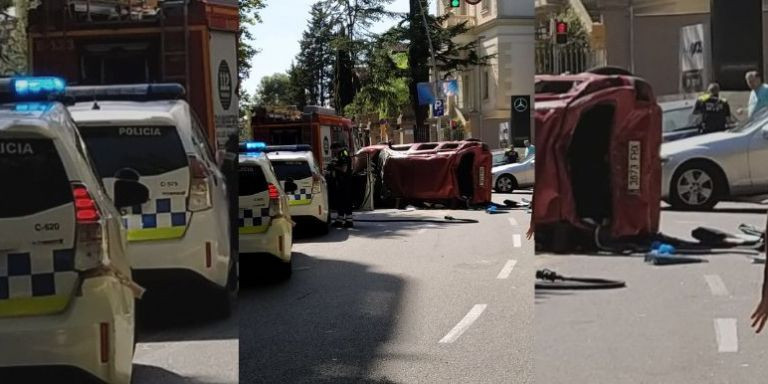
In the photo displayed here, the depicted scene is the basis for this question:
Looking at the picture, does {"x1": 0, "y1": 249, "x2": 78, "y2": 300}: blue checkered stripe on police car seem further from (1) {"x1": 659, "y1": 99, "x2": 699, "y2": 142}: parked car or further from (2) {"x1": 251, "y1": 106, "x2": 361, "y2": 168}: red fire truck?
(1) {"x1": 659, "y1": 99, "x2": 699, "y2": 142}: parked car

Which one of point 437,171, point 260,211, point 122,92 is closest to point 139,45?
point 122,92

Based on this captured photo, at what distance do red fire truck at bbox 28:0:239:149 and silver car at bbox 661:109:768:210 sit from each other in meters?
0.70

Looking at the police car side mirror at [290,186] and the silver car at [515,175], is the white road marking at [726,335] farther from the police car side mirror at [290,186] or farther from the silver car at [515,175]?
the police car side mirror at [290,186]

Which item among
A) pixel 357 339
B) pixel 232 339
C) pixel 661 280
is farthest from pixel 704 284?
pixel 232 339

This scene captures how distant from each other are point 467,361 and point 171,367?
0.51m

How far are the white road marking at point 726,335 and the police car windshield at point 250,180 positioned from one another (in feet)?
2.57

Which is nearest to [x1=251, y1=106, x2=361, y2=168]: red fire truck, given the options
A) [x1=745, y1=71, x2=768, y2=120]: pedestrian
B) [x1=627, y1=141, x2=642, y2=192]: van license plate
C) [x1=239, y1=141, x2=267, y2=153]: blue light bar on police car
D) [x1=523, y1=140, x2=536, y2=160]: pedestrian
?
[x1=239, y1=141, x2=267, y2=153]: blue light bar on police car

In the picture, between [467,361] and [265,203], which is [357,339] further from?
[265,203]

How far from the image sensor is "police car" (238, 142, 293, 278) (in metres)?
1.42

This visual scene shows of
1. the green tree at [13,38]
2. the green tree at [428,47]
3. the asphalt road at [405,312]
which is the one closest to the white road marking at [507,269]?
the asphalt road at [405,312]

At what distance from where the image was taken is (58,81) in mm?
1202

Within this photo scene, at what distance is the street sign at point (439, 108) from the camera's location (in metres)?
1.51

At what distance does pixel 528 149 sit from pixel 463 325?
418mm

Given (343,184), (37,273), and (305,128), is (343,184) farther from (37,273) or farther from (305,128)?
(37,273)
